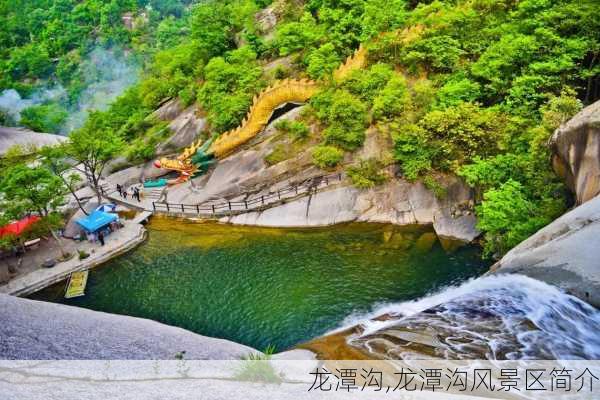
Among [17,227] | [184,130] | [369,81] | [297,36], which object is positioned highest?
[297,36]

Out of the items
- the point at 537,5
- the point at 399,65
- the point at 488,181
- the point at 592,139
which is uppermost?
the point at 537,5

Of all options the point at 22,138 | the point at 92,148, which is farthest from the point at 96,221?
the point at 22,138

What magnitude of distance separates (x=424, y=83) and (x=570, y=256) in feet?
59.5

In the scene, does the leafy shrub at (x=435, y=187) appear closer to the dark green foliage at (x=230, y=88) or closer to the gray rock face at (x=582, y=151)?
the gray rock face at (x=582, y=151)

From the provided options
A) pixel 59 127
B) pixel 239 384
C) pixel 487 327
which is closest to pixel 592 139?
pixel 487 327

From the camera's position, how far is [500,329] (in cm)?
1091

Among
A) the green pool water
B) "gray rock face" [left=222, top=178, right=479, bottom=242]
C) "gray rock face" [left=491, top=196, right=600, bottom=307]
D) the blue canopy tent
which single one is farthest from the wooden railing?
"gray rock face" [left=491, top=196, right=600, bottom=307]

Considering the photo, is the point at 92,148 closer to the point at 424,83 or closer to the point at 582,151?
the point at 424,83

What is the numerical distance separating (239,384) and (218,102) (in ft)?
89.4

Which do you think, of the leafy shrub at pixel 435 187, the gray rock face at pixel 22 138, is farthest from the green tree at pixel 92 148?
the leafy shrub at pixel 435 187

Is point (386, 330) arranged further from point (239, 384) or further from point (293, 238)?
point (293, 238)

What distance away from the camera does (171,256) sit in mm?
24625

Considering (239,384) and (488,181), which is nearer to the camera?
(239,384)

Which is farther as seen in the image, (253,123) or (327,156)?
(253,123)
